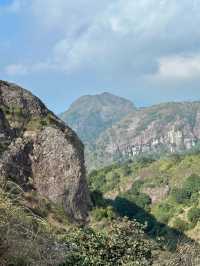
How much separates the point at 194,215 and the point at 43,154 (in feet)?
344

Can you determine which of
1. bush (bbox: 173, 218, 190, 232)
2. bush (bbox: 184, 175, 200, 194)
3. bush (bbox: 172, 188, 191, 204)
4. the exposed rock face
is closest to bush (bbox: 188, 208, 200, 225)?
bush (bbox: 173, 218, 190, 232)

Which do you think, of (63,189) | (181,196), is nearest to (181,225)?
(181,196)

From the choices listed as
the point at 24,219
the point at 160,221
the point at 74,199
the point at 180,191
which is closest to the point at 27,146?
the point at 74,199

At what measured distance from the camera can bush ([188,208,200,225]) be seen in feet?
520

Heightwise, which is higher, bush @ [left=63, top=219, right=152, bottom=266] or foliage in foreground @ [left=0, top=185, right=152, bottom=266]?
foliage in foreground @ [left=0, top=185, right=152, bottom=266]

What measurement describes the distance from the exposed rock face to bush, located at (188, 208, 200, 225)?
3761 inches

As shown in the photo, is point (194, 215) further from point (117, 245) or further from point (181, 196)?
point (117, 245)

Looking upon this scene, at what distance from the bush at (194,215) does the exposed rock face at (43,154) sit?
95.5m

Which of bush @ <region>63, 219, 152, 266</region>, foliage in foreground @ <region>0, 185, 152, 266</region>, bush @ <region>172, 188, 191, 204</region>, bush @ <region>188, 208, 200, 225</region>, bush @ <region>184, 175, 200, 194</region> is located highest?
foliage in foreground @ <region>0, 185, 152, 266</region>

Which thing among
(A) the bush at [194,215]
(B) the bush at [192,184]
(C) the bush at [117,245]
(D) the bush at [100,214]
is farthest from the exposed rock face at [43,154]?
(B) the bush at [192,184]

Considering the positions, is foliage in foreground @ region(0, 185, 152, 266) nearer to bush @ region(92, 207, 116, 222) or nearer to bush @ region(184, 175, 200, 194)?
bush @ region(92, 207, 116, 222)

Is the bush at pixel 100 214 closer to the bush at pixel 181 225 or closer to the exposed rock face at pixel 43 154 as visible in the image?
the exposed rock face at pixel 43 154

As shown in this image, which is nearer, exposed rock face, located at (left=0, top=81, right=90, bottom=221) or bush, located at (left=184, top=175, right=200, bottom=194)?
exposed rock face, located at (left=0, top=81, right=90, bottom=221)

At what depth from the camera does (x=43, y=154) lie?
65.1m
